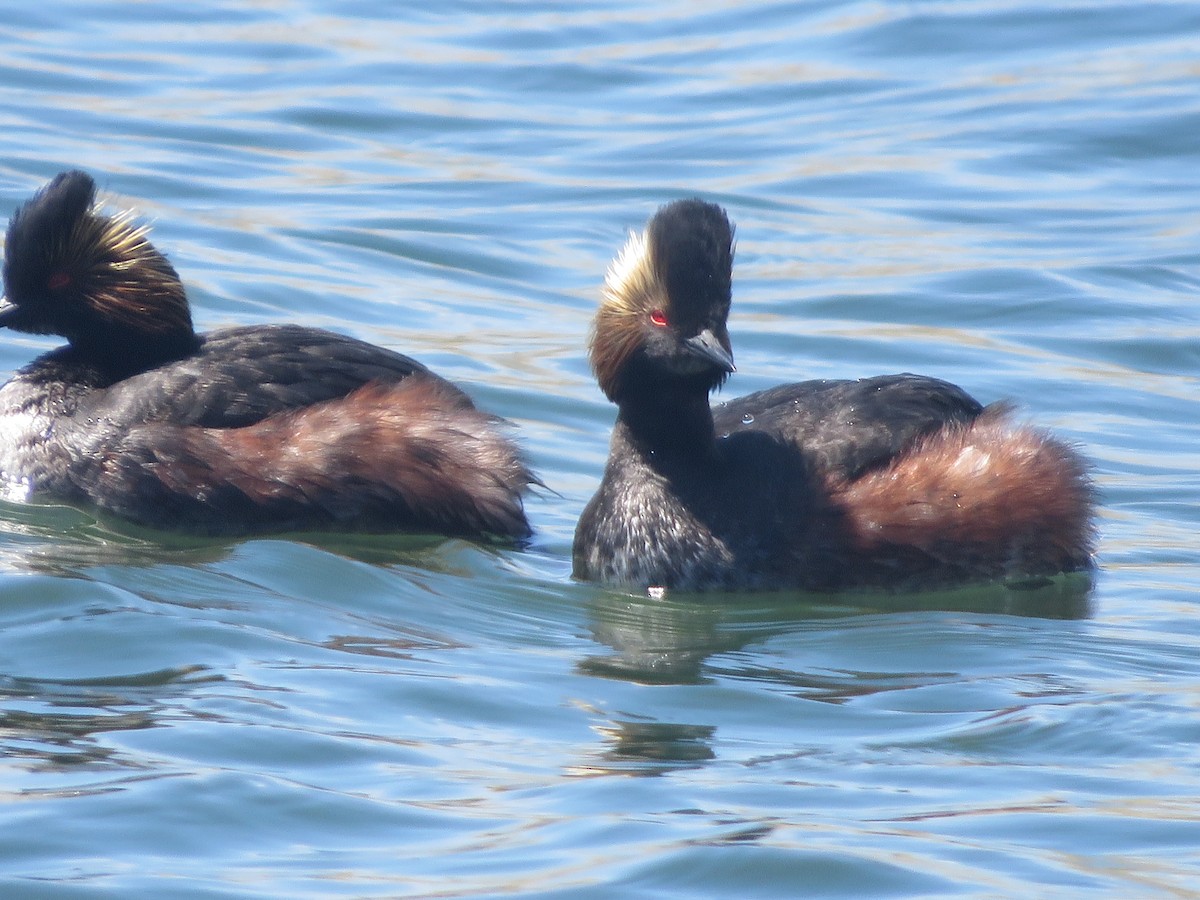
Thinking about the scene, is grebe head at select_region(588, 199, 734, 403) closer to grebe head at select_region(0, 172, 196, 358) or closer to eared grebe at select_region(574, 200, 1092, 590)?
eared grebe at select_region(574, 200, 1092, 590)

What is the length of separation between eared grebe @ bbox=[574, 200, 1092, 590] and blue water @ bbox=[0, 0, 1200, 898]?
0.78 feet

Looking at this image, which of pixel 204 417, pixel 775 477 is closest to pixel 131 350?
pixel 204 417

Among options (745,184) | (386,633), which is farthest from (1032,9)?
(386,633)

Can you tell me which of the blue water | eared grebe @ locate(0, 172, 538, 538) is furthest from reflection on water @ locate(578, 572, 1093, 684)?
eared grebe @ locate(0, 172, 538, 538)

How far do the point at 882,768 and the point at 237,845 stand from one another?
2025mm

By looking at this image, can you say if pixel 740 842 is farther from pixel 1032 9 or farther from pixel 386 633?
pixel 1032 9

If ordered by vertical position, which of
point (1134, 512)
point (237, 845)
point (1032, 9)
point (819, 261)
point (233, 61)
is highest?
point (1032, 9)

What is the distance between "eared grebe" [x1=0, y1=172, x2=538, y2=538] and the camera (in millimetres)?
9477

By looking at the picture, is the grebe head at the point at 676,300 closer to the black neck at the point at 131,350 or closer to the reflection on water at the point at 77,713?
the black neck at the point at 131,350

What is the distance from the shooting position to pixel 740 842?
19.2ft

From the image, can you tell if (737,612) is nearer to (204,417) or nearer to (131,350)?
(204,417)

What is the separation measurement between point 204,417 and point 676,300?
238 cm

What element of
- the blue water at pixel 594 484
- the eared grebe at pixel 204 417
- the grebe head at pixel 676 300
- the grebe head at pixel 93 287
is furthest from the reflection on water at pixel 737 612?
the grebe head at pixel 93 287

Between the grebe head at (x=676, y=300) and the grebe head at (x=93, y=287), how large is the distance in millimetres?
2363
